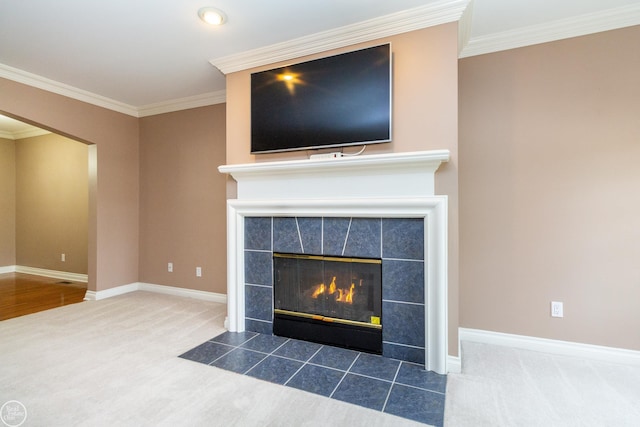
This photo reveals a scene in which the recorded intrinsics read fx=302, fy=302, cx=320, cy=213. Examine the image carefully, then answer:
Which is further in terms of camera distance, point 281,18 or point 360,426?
point 281,18

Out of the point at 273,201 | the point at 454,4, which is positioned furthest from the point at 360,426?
the point at 454,4

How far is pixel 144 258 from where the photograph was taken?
168 inches

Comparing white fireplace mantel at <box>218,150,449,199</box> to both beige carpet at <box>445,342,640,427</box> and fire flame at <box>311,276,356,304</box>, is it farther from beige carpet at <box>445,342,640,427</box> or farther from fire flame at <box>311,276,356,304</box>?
beige carpet at <box>445,342,640,427</box>

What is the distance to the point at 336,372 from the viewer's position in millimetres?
2111

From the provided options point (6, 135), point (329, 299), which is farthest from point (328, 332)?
point (6, 135)

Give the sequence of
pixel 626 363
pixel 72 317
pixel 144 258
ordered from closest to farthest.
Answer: pixel 626 363
pixel 72 317
pixel 144 258

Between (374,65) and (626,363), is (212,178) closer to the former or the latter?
(374,65)

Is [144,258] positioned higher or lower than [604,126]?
lower

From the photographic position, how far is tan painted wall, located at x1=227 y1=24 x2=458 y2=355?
2.12m

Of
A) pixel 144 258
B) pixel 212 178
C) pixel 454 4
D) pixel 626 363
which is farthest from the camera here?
pixel 144 258

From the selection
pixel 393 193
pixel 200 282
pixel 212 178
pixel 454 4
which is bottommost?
pixel 200 282

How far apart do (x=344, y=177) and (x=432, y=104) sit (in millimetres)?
819

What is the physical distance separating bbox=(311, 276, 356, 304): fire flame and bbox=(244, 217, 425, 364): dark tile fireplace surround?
0.88 feet

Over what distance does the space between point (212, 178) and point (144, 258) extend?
1627 mm
